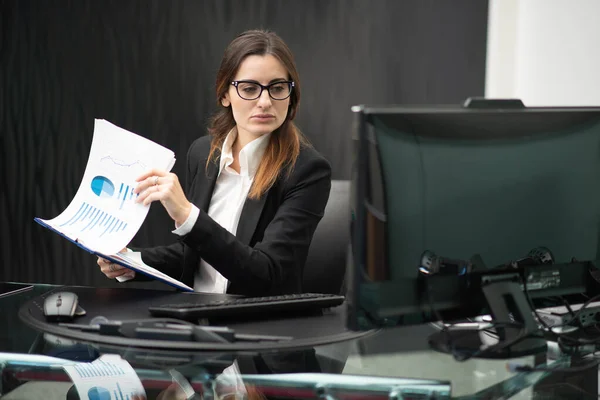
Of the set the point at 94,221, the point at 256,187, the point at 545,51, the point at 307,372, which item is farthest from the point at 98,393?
the point at 545,51

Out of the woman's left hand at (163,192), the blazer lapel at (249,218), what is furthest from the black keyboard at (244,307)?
the blazer lapel at (249,218)

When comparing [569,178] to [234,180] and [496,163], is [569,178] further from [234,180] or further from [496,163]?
[234,180]

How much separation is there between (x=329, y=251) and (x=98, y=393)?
3.58ft

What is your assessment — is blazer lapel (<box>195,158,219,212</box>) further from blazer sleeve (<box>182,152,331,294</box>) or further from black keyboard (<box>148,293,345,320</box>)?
black keyboard (<box>148,293,345,320</box>)

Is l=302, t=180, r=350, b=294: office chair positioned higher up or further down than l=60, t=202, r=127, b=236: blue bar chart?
further down

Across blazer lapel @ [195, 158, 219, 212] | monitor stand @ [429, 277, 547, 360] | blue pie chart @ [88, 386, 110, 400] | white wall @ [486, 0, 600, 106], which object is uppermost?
white wall @ [486, 0, 600, 106]

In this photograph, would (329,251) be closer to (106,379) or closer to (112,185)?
(112,185)

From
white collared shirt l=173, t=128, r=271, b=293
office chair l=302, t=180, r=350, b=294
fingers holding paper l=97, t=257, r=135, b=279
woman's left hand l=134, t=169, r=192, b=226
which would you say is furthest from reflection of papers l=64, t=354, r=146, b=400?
office chair l=302, t=180, r=350, b=294

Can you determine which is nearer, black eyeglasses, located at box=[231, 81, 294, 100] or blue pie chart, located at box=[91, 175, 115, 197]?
blue pie chart, located at box=[91, 175, 115, 197]

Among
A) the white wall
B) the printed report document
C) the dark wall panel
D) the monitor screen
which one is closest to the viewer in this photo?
the monitor screen

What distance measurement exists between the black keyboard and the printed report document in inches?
7.9

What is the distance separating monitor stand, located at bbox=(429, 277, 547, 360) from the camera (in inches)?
50.2

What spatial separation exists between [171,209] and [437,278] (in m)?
0.65

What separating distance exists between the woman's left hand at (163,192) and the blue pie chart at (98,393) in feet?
1.82
